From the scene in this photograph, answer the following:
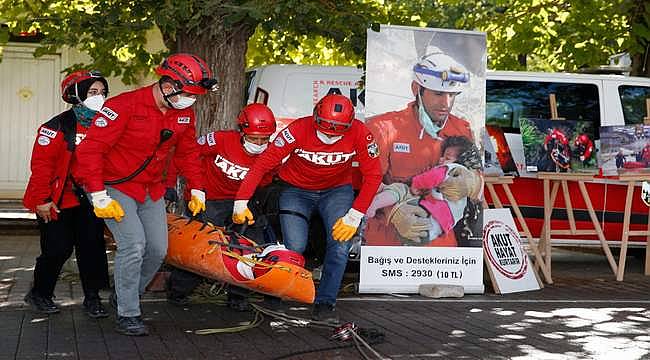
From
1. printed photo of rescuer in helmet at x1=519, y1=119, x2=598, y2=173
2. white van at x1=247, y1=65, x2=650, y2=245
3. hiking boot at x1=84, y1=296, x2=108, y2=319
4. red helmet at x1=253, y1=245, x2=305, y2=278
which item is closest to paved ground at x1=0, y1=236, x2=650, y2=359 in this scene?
hiking boot at x1=84, y1=296, x2=108, y2=319

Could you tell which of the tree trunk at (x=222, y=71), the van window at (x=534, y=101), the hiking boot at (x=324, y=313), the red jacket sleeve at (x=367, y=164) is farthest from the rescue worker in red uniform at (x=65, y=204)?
the van window at (x=534, y=101)

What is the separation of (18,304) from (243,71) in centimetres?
319

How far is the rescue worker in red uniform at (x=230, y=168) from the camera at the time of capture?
8742mm

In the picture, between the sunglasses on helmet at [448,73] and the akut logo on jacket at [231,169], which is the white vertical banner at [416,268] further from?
the akut logo on jacket at [231,169]

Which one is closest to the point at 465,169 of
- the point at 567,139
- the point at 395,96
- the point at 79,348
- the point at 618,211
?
the point at 395,96

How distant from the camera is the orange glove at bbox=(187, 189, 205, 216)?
26.5ft

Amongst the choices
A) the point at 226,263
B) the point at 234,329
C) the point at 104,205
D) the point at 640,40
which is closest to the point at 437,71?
the point at 226,263

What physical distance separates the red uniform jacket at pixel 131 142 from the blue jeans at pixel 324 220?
1105 millimetres

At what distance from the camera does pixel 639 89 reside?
12.4 meters

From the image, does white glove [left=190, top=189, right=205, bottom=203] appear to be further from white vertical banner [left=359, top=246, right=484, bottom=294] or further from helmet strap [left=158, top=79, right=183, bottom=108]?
white vertical banner [left=359, top=246, right=484, bottom=294]

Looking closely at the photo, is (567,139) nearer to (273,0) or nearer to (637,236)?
(637,236)

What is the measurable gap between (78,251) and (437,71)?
3.64 meters

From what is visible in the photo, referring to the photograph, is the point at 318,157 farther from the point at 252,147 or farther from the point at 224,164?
the point at 224,164

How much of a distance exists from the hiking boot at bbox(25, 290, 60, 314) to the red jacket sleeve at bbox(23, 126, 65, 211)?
0.83m
